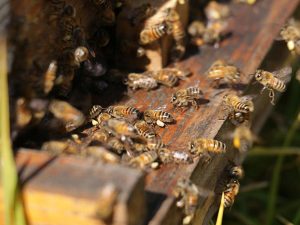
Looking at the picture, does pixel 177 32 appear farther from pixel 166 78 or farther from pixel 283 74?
pixel 283 74

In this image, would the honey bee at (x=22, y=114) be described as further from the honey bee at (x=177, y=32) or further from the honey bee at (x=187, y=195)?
the honey bee at (x=177, y=32)

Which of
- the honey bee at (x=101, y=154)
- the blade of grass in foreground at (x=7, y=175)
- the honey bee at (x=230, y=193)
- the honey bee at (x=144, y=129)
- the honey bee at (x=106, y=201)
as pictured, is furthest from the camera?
the honey bee at (x=230, y=193)

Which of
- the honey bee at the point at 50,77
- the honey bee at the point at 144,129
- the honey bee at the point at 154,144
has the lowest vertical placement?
the honey bee at the point at 154,144

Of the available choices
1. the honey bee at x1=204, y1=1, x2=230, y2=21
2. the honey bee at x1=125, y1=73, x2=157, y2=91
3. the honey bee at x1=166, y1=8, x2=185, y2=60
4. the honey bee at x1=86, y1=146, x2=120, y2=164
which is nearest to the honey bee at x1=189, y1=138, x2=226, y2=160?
the honey bee at x1=86, y1=146, x2=120, y2=164

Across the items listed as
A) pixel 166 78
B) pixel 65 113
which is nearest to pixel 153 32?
pixel 166 78

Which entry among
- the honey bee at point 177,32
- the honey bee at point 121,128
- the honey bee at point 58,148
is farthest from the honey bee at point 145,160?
the honey bee at point 177,32

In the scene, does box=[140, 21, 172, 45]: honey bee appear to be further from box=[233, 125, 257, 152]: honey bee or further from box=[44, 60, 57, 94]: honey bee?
box=[44, 60, 57, 94]: honey bee
